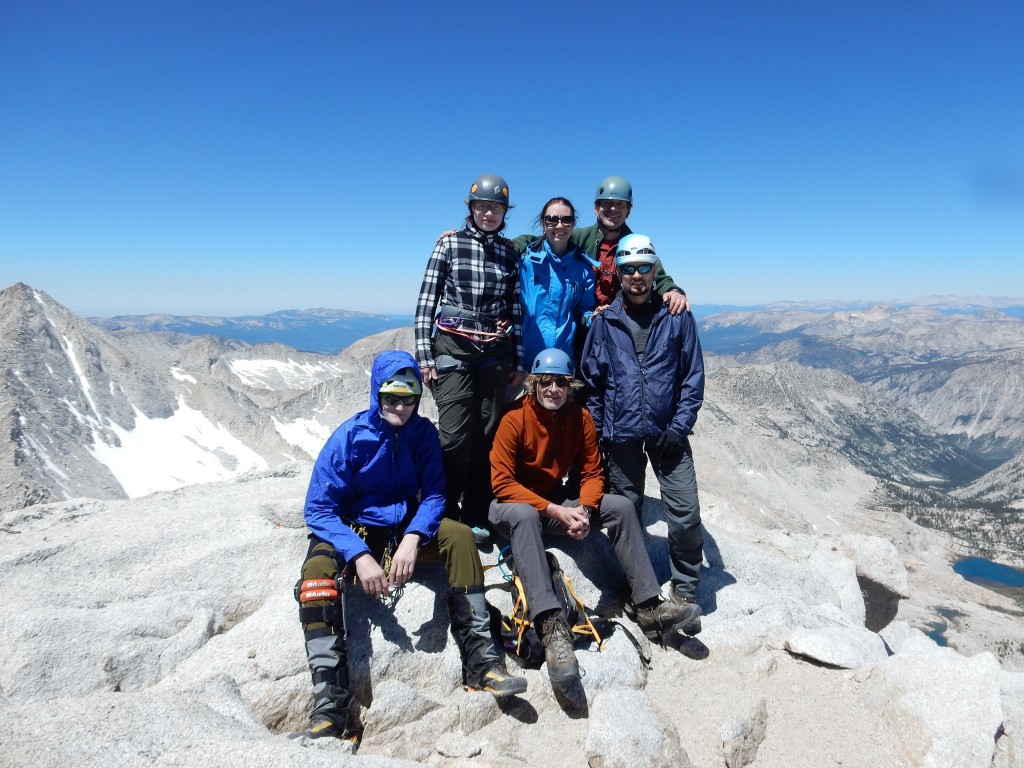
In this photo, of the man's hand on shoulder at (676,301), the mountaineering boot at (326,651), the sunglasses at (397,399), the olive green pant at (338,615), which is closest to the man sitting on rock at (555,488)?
the olive green pant at (338,615)

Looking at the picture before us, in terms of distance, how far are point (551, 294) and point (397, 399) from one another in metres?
3.41

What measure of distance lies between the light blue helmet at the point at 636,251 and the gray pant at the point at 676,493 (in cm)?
297

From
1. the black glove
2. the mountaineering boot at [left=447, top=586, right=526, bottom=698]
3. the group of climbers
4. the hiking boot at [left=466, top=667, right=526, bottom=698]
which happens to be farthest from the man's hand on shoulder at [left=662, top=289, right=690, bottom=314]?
the hiking boot at [left=466, top=667, right=526, bottom=698]

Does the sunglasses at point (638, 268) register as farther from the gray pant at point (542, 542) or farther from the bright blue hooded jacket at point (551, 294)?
the gray pant at point (542, 542)

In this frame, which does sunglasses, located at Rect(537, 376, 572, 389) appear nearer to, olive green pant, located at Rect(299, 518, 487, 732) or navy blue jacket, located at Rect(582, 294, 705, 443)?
navy blue jacket, located at Rect(582, 294, 705, 443)

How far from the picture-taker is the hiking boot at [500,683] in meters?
6.43

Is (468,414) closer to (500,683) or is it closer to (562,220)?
(562,220)

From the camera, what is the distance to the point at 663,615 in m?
8.14

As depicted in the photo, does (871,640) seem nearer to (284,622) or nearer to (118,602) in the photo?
(284,622)

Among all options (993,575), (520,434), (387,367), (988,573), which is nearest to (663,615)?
(520,434)

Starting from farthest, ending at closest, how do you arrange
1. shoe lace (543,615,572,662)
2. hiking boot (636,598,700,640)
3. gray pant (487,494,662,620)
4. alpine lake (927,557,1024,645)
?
alpine lake (927,557,1024,645), hiking boot (636,598,700,640), gray pant (487,494,662,620), shoe lace (543,615,572,662)

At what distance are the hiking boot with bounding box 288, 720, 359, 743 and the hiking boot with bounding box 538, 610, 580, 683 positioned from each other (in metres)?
2.55

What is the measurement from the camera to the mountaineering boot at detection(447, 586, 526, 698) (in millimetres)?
6762

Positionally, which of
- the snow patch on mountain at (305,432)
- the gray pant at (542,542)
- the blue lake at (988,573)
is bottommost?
the blue lake at (988,573)
